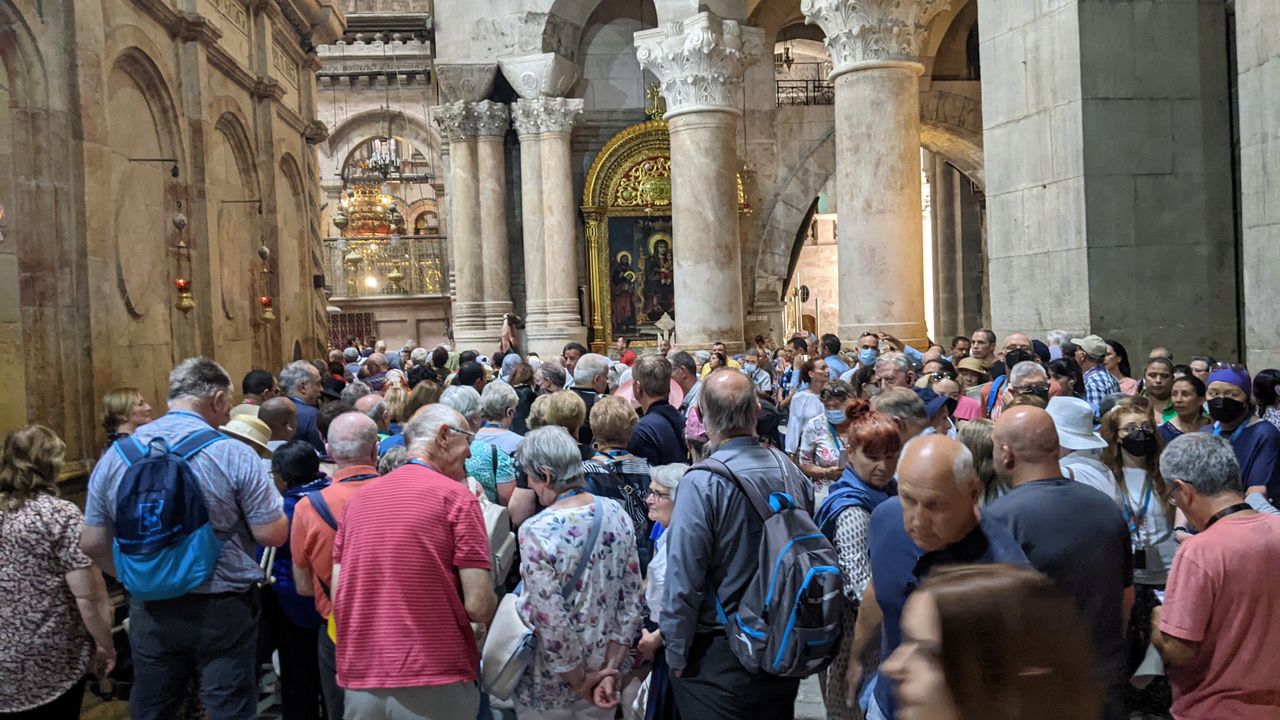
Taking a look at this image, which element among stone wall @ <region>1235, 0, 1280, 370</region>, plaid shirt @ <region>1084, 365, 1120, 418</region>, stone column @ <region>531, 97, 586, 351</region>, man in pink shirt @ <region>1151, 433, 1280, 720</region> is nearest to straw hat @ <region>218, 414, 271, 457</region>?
man in pink shirt @ <region>1151, 433, 1280, 720</region>

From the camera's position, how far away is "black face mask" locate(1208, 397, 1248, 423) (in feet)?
18.7

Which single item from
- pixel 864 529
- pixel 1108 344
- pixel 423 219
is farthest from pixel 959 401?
pixel 423 219

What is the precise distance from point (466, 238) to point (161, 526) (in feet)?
58.2

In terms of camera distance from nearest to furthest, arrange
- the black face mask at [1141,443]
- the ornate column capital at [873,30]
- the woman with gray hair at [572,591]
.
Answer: the woman with gray hair at [572,591] → the black face mask at [1141,443] → the ornate column capital at [873,30]

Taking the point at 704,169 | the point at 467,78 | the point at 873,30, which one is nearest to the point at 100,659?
the point at 873,30

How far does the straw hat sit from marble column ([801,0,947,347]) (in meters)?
8.31

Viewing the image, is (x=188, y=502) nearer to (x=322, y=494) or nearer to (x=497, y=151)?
(x=322, y=494)

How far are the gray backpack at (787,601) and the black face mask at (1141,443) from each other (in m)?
1.92

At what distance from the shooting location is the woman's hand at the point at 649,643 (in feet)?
13.4

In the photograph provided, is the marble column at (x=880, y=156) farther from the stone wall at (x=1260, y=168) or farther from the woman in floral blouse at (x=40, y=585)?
the woman in floral blouse at (x=40, y=585)

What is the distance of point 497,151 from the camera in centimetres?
2144

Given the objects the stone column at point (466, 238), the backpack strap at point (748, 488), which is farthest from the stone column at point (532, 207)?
the backpack strap at point (748, 488)

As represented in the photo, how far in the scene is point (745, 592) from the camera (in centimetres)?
369

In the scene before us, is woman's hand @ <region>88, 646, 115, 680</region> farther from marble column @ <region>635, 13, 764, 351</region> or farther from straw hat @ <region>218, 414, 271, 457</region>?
marble column @ <region>635, 13, 764, 351</region>
